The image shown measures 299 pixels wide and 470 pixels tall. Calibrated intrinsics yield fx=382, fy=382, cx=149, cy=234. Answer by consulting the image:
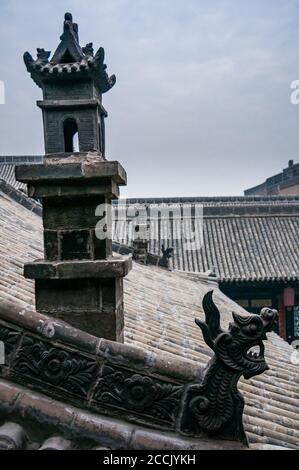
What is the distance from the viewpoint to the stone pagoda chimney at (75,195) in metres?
3.37

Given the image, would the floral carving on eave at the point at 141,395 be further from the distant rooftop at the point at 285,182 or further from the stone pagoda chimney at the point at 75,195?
the distant rooftop at the point at 285,182

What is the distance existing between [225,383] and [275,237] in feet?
67.7

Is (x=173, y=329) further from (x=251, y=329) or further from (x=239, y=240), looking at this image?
(x=239, y=240)

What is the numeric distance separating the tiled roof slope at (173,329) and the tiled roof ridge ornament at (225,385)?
43.1 inches

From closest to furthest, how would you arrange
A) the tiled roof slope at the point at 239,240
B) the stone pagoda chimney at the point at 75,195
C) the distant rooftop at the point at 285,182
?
the stone pagoda chimney at the point at 75,195 < the tiled roof slope at the point at 239,240 < the distant rooftop at the point at 285,182

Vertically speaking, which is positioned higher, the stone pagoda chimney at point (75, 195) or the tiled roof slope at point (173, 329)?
the stone pagoda chimney at point (75, 195)

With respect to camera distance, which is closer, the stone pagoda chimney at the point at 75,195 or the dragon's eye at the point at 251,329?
the dragon's eye at the point at 251,329

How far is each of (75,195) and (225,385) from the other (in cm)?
198

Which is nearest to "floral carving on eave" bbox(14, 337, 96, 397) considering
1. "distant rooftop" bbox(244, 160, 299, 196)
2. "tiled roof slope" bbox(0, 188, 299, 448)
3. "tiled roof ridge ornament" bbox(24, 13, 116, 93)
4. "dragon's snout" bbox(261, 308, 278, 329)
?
"dragon's snout" bbox(261, 308, 278, 329)

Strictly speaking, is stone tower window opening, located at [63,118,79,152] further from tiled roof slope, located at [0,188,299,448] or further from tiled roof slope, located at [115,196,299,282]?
tiled roof slope, located at [115,196,299,282]

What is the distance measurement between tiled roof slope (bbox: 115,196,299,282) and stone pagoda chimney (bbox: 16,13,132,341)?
15758 mm

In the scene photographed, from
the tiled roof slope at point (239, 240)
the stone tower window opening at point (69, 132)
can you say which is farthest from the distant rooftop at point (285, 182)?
the stone tower window opening at point (69, 132)

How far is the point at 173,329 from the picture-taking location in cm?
612

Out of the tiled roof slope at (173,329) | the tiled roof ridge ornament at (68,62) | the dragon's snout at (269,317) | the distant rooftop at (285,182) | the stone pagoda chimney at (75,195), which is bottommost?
the tiled roof slope at (173,329)
